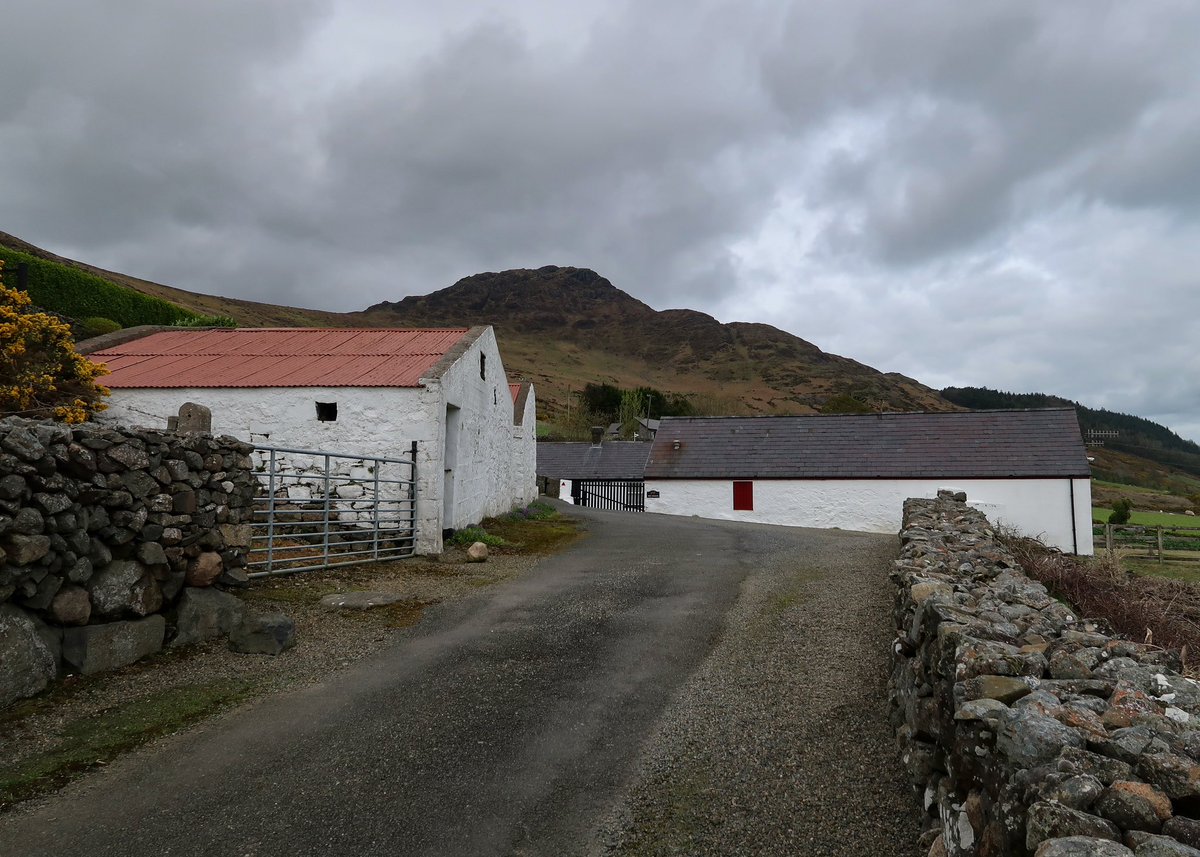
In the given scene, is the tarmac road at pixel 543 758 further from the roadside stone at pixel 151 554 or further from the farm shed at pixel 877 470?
the farm shed at pixel 877 470

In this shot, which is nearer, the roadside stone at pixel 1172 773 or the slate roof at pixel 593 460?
the roadside stone at pixel 1172 773

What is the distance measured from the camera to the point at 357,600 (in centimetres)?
864

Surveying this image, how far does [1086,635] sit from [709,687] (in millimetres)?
2891

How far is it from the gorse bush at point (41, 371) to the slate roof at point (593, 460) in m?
23.8

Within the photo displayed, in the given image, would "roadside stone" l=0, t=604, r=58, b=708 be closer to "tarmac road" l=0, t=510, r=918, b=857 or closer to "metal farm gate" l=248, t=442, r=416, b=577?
"tarmac road" l=0, t=510, r=918, b=857

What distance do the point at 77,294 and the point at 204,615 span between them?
895 inches

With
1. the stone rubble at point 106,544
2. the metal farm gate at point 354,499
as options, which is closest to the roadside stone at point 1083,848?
the stone rubble at point 106,544

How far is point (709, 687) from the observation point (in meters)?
5.80

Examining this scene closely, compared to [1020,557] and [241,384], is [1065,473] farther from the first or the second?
[241,384]

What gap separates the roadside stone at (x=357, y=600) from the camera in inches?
333

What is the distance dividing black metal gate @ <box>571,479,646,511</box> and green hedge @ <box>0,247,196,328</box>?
19769 mm

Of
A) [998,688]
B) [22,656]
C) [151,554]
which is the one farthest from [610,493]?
[998,688]

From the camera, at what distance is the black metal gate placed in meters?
31.6

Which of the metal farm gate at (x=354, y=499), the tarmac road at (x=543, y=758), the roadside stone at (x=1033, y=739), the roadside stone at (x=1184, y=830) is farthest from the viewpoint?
the metal farm gate at (x=354, y=499)
